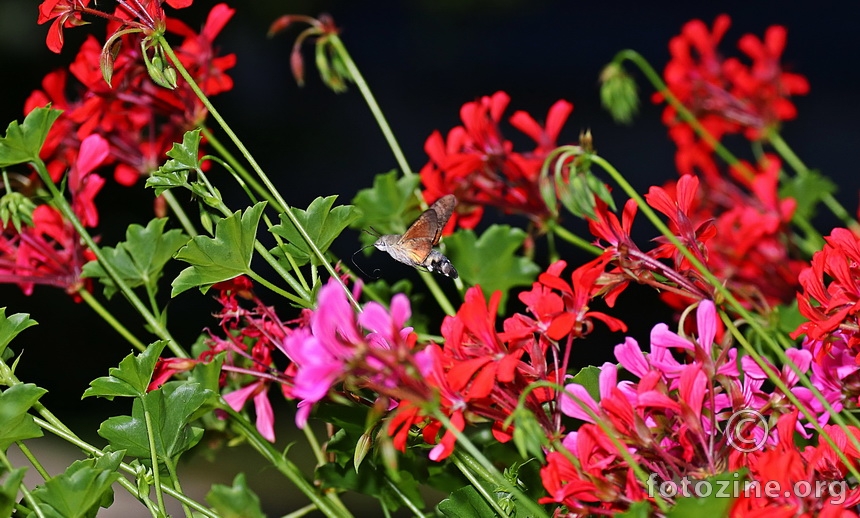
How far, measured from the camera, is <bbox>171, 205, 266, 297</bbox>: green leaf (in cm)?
51

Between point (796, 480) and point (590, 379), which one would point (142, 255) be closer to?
point (590, 379)

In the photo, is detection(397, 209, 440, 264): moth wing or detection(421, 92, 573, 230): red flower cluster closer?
detection(397, 209, 440, 264): moth wing

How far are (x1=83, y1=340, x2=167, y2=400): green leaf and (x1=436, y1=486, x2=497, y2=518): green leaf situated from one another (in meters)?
0.18

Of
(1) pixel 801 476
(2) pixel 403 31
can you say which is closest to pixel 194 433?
(1) pixel 801 476

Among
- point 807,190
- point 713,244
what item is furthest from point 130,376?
point 807,190

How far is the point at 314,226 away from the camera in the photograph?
551 mm

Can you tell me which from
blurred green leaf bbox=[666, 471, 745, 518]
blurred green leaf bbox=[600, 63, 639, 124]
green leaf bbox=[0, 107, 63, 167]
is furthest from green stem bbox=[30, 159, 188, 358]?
blurred green leaf bbox=[600, 63, 639, 124]

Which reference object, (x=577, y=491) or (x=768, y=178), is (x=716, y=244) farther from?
(x=577, y=491)

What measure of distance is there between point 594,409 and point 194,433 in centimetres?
23

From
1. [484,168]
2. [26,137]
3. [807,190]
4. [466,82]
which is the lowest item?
[466,82]

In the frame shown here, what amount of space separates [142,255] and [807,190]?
626 millimetres

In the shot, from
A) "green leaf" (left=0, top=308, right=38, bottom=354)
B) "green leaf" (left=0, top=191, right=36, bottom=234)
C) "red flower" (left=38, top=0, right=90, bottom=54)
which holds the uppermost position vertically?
"red flower" (left=38, top=0, right=90, bottom=54)

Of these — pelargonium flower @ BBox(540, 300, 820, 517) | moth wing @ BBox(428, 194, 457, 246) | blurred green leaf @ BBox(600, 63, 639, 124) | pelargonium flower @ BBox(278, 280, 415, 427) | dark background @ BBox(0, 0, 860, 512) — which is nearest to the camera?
pelargonium flower @ BBox(278, 280, 415, 427)

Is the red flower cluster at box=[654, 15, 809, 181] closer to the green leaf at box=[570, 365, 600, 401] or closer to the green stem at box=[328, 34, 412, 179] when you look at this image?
the green stem at box=[328, 34, 412, 179]
